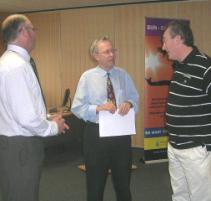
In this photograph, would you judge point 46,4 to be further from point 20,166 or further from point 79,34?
point 20,166

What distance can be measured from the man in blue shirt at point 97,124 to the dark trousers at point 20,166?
22.7 inches

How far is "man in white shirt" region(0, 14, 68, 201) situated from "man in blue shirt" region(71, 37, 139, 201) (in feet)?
1.61

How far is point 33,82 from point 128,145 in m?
0.98

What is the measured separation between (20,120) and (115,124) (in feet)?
2.68

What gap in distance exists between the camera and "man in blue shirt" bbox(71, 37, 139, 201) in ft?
8.84

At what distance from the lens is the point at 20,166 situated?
217cm

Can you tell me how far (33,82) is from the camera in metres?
2.14

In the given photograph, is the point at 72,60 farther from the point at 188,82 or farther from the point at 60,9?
the point at 188,82

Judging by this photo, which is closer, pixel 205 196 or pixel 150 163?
pixel 205 196

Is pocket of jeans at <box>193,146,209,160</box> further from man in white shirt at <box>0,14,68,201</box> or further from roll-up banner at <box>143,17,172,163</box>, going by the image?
roll-up banner at <box>143,17,172,163</box>

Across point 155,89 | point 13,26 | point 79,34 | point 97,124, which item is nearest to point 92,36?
point 79,34

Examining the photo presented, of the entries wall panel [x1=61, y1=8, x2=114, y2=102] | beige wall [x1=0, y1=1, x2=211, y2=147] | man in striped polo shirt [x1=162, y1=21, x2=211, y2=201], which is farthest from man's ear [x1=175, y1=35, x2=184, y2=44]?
wall panel [x1=61, y1=8, x2=114, y2=102]

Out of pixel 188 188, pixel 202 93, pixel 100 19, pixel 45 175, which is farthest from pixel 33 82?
pixel 100 19

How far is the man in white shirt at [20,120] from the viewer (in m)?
2.07
